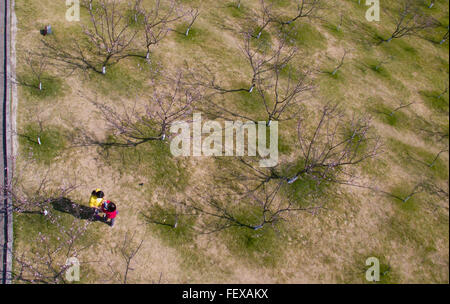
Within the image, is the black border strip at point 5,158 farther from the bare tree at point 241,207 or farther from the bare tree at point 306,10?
the bare tree at point 306,10

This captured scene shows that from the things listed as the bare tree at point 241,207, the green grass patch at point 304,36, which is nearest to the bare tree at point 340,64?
the green grass patch at point 304,36

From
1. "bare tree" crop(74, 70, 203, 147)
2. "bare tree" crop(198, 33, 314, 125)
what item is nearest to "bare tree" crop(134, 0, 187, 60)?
"bare tree" crop(74, 70, 203, 147)

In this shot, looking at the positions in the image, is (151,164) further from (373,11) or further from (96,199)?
(373,11)

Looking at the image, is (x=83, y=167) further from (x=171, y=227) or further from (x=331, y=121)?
(x=331, y=121)

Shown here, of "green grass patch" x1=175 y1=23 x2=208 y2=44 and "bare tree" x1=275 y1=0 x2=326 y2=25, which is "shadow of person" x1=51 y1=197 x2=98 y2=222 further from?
"bare tree" x1=275 y1=0 x2=326 y2=25

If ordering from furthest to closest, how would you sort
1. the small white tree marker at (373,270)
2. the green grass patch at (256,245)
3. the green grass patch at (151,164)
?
the green grass patch at (151,164) → the small white tree marker at (373,270) → the green grass patch at (256,245)

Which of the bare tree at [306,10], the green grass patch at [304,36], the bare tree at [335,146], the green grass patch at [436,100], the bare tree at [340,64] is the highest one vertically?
the bare tree at [306,10]
